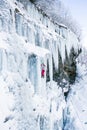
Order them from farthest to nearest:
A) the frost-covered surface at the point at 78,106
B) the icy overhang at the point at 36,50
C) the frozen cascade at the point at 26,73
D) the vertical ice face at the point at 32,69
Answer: the frost-covered surface at the point at 78,106
the icy overhang at the point at 36,50
the vertical ice face at the point at 32,69
the frozen cascade at the point at 26,73

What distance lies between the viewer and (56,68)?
1780 centimetres

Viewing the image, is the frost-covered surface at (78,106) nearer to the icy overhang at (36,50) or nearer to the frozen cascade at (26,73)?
the frozen cascade at (26,73)

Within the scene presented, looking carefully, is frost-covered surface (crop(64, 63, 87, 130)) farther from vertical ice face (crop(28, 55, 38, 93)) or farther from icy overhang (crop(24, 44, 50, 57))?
vertical ice face (crop(28, 55, 38, 93))

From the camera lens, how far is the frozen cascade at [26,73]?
10414mm

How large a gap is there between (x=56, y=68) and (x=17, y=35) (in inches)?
232

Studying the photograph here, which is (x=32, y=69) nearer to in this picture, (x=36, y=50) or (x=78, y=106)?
(x=36, y=50)

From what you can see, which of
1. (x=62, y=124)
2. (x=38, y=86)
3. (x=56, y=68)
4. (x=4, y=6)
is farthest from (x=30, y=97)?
(x=56, y=68)

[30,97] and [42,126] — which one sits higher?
[30,97]

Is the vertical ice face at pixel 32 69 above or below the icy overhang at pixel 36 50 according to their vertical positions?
below

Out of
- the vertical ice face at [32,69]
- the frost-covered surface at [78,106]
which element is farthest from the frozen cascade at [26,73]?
the frost-covered surface at [78,106]

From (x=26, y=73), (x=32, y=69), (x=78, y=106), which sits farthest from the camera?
(x=78, y=106)

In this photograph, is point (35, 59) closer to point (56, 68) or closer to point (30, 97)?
point (30, 97)

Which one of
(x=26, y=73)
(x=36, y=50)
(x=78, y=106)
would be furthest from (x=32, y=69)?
(x=78, y=106)

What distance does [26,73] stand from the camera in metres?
12.1
